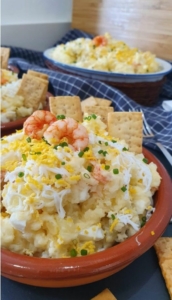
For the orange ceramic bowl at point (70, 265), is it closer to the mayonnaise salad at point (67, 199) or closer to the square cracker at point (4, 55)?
the mayonnaise salad at point (67, 199)

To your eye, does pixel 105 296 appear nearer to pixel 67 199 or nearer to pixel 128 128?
pixel 67 199

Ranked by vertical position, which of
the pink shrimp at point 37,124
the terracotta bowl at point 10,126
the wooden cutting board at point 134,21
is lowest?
the terracotta bowl at point 10,126

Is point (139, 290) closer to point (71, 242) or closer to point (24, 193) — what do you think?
point (71, 242)

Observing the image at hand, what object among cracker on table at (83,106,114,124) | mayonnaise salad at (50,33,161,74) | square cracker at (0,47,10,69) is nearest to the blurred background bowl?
mayonnaise salad at (50,33,161,74)

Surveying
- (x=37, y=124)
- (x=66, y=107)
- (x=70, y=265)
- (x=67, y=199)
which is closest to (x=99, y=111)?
(x=66, y=107)

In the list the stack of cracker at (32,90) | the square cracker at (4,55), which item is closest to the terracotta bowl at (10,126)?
the stack of cracker at (32,90)

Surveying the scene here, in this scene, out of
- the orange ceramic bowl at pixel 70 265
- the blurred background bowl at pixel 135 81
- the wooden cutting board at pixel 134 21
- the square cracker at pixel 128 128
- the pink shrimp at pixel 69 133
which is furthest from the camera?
the blurred background bowl at pixel 135 81
